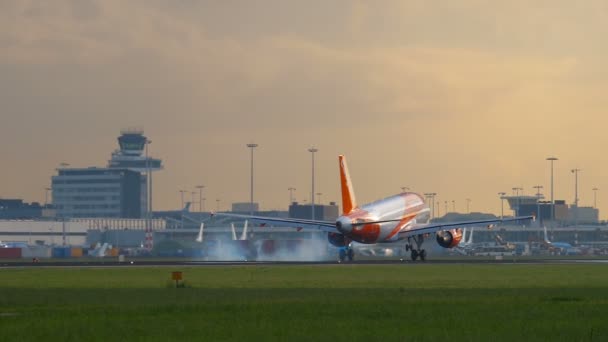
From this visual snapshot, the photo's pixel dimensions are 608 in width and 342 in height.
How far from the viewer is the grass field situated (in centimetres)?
3384

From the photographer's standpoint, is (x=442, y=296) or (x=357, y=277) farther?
(x=357, y=277)

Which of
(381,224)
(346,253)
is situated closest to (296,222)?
(346,253)

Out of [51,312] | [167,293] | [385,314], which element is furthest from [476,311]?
[167,293]

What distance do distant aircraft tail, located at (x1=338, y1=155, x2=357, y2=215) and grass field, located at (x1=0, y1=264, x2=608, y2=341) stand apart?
56215mm

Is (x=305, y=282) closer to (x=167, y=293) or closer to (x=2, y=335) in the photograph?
(x=167, y=293)

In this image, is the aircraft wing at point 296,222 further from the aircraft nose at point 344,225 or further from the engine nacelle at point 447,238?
the engine nacelle at point 447,238

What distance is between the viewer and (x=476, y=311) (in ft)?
137

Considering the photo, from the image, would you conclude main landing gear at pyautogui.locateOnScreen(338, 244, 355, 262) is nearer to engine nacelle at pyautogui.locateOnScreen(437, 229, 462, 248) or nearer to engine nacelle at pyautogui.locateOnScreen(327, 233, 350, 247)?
engine nacelle at pyautogui.locateOnScreen(327, 233, 350, 247)

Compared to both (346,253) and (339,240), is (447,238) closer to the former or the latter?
(346,253)

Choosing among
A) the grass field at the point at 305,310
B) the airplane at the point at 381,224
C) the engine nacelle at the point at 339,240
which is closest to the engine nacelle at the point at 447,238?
the airplane at the point at 381,224

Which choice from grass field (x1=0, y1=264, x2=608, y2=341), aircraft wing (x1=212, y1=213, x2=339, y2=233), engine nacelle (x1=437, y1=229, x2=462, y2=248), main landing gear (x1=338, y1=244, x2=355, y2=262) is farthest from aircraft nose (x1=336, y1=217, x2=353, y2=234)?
grass field (x1=0, y1=264, x2=608, y2=341)

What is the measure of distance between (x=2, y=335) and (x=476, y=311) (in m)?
16.1

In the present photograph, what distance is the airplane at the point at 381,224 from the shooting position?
123 meters

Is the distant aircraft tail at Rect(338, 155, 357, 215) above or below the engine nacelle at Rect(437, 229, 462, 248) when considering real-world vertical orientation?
above
